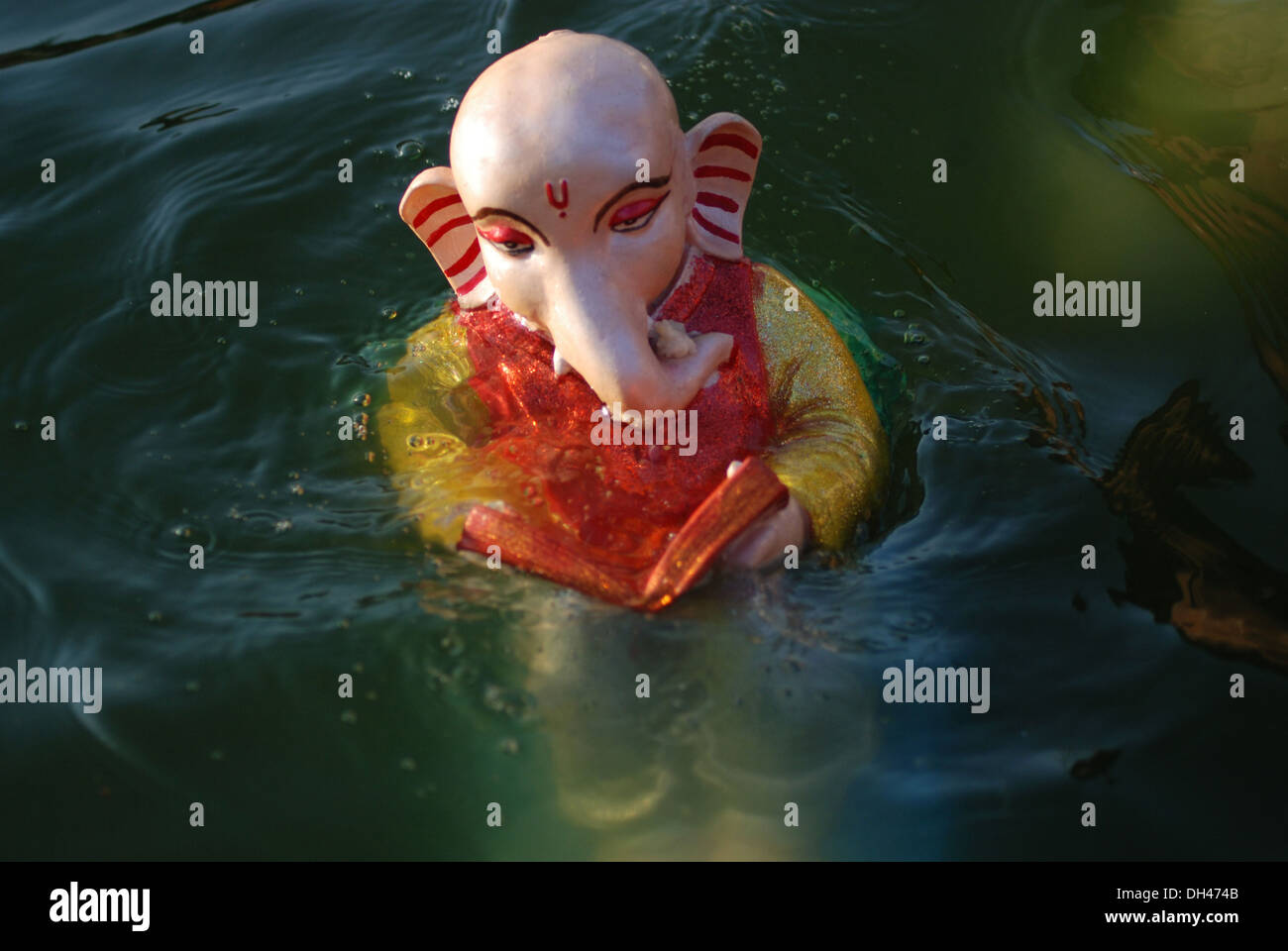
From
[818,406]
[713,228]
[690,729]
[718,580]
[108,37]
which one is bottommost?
[690,729]

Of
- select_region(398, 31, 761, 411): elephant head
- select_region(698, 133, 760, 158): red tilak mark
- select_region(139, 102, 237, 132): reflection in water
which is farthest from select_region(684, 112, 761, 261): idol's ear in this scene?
select_region(139, 102, 237, 132): reflection in water

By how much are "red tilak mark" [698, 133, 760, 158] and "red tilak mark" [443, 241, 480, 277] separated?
508mm

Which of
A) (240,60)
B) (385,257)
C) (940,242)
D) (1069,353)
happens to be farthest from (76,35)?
(1069,353)

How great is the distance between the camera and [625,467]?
111 inches

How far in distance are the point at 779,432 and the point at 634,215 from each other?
2.08 feet

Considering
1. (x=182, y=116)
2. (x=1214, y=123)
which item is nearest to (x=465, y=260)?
(x=182, y=116)

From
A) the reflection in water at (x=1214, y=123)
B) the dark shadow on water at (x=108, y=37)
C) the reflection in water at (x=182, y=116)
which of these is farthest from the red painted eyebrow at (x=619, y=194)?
the dark shadow on water at (x=108, y=37)

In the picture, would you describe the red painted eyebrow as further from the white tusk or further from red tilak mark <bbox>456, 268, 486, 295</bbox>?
red tilak mark <bbox>456, 268, 486, 295</bbox>

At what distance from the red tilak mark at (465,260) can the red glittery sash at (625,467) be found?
0.30ft

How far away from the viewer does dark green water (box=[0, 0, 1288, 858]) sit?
2.55 m

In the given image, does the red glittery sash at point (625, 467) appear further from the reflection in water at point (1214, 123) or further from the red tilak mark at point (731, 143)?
the reflection in water at point (1214, 123)

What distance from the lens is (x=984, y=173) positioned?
4191mm

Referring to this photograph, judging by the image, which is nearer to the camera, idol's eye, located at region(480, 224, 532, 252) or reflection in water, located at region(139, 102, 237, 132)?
idol's eye, located at region(480, 224, 532, 252)

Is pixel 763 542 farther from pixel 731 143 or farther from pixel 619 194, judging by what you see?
pixel 731 143
